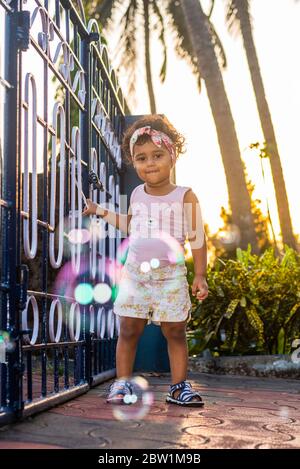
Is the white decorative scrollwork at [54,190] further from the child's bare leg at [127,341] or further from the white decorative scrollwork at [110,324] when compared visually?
the white decorative scrollwork at [110,324]

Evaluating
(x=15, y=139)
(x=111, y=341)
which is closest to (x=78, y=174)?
(x=15, y=139)

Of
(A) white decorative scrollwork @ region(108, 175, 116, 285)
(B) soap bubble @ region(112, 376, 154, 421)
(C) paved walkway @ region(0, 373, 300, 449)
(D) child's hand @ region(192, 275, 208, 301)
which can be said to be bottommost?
(C) paved walkway @ region(0, 373, 300, 449)

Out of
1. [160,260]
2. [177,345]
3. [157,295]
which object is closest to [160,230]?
[160,260]

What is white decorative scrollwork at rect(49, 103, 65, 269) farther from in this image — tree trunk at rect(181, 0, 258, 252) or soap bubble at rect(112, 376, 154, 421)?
tree trunk at rect(181, 0, 258, 252)

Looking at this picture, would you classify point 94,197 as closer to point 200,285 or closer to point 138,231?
point 138,231

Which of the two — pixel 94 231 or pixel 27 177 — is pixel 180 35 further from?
pixel 27 177

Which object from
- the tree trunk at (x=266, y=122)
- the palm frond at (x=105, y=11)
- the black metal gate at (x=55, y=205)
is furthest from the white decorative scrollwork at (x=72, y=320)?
the palm frond at (x=105, y=11)

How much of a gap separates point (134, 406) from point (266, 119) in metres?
10.4

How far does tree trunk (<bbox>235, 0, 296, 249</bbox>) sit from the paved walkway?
8755 millimetres

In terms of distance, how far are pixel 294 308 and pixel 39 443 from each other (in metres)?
3.86

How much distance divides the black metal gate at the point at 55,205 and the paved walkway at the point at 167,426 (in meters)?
0.12

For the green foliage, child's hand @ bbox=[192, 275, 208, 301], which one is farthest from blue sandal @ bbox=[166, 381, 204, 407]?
the green foliage

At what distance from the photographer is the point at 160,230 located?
327 cm

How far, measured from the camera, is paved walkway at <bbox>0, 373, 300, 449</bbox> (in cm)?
203
